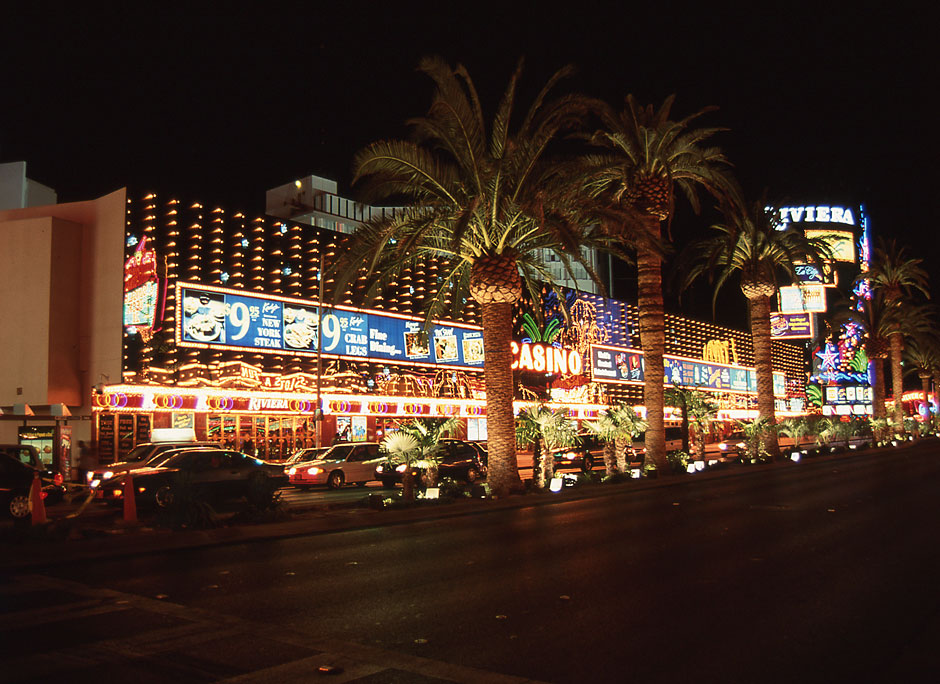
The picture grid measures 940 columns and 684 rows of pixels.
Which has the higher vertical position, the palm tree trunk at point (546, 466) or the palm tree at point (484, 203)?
the palm tree at point (484, 203)

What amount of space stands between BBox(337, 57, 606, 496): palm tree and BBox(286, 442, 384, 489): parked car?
27.1 ft

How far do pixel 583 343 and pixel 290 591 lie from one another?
161 feet

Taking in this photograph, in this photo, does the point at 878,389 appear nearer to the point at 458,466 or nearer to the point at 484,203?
the point at 458,466

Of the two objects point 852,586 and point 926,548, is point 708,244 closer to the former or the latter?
point 926,548

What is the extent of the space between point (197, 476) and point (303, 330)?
62.2ft

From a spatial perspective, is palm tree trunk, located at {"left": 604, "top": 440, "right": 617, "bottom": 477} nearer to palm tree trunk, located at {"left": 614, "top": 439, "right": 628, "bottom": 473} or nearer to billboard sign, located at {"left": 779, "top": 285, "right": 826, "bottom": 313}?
palm tree trunk, located at {"left": 614, "top": 439, "right": 628, "bottom": 473}

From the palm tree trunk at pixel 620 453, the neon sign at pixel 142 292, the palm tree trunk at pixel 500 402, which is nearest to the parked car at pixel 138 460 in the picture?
the palm tree trunk at pixel 500 402

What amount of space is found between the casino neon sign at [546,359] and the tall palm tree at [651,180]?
2156 cm

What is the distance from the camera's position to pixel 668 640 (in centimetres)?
693

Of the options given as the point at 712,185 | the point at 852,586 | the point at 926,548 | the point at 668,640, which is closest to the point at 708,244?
the point at 712,185

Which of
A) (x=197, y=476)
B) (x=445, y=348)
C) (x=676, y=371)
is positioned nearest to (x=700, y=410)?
(x=445, y=348)

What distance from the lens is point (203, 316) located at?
3328 centimetres

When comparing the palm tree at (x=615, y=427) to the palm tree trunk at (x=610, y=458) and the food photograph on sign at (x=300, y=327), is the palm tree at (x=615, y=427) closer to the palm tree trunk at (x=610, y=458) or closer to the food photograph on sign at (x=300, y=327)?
the palm tree trunk at (x=610, y=458)

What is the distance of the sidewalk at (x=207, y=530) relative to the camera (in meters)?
12.1
